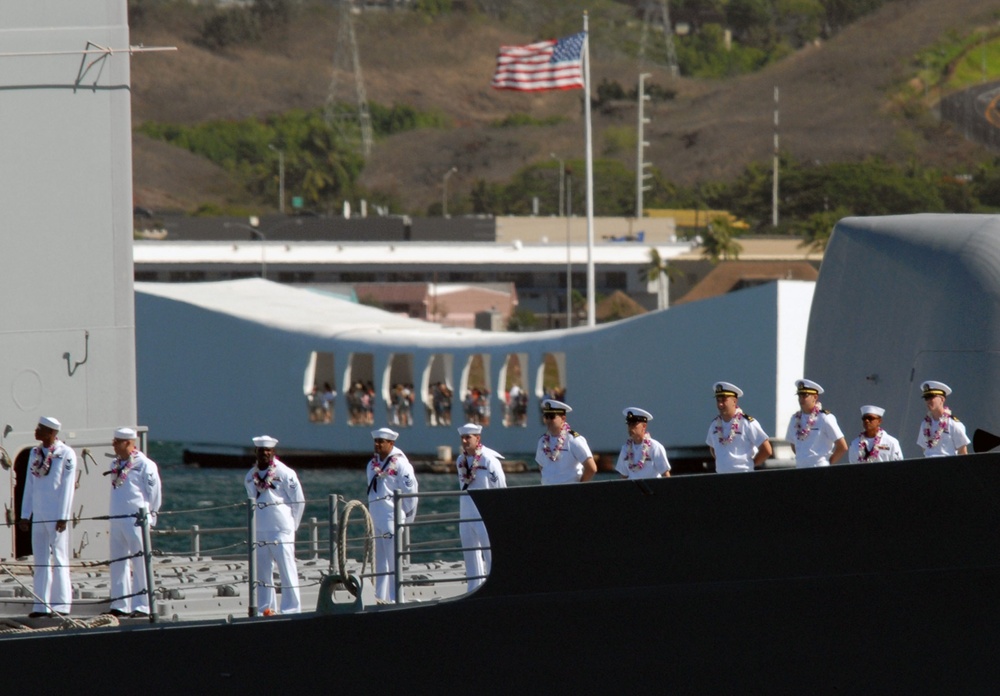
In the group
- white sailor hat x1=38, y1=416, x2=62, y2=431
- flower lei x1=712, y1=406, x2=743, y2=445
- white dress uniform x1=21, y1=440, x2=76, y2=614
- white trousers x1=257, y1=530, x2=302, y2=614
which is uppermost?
white sailor hat x1=38, y1=416, x2=62, y2=431

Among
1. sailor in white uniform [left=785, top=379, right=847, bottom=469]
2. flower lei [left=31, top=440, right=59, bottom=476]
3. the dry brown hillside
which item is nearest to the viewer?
flower lei [left=31, top=440, right=59, bottom=476]

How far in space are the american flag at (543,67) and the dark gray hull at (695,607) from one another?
3660cm

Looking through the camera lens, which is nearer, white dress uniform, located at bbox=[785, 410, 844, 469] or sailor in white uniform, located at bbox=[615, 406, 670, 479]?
sailor in white uniform, located at bbox=[615, 406, 670, 479]

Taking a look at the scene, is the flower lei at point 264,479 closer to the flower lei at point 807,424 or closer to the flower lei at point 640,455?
the flower lei at point 640,455

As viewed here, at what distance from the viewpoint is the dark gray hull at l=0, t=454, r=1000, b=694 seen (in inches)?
405

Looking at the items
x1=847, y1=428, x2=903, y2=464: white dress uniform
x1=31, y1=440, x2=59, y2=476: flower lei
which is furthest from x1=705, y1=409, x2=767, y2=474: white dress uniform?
x1=31, y1=440, x2=59, y2=476: flower lei

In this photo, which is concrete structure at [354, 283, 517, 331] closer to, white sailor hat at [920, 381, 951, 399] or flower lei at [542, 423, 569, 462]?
flower lei at [542, 423, 569, 462]

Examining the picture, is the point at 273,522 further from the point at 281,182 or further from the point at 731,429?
the point at 281,182

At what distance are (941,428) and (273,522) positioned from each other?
553cm

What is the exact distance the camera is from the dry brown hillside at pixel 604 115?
523ft

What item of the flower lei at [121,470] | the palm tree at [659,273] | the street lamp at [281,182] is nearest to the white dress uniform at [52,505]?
the flower lei at [121,470]

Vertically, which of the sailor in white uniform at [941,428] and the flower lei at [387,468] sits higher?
the sailor in white uniform at [941,428]

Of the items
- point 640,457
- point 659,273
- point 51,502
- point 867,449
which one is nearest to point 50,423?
point 51,502

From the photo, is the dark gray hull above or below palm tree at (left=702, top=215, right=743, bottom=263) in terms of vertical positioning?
below
